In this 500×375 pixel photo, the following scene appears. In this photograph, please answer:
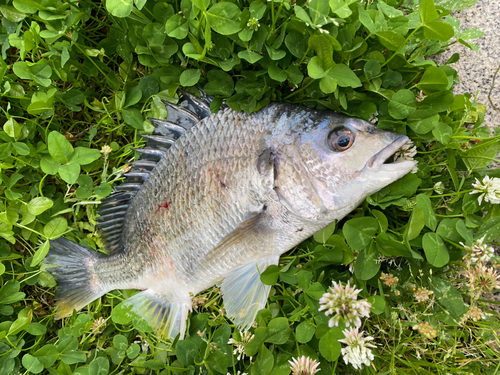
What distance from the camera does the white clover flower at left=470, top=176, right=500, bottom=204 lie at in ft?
4.60

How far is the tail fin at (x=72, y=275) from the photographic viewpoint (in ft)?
6.32

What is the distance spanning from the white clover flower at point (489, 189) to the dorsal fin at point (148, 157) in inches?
51.7

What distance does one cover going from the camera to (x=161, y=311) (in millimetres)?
1871

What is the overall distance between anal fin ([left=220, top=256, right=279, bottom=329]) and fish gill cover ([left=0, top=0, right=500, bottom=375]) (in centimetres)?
7

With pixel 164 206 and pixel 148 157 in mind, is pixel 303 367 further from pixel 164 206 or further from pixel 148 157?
pixel 148 157

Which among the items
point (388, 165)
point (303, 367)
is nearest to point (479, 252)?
point (388, 165)

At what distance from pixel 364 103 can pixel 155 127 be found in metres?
1.08

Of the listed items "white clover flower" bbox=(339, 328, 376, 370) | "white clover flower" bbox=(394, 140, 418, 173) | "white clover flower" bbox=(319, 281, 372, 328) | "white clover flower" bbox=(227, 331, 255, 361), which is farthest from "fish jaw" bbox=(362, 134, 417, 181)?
"white clover flower" bbox=(227, 331, 255, 361)

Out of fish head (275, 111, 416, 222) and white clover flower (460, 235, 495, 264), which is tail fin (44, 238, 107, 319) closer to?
fish head (275, 111, 416, 222)

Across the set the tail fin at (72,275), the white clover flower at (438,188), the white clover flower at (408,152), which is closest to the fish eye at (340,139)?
the white clover flower at (408,152)

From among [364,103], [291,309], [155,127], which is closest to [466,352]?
[291,309]

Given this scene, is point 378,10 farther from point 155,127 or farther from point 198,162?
point 155,127

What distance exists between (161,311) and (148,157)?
880 millimetres

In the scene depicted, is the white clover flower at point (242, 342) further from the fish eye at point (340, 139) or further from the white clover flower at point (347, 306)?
the fish eye at point (340, 139)
